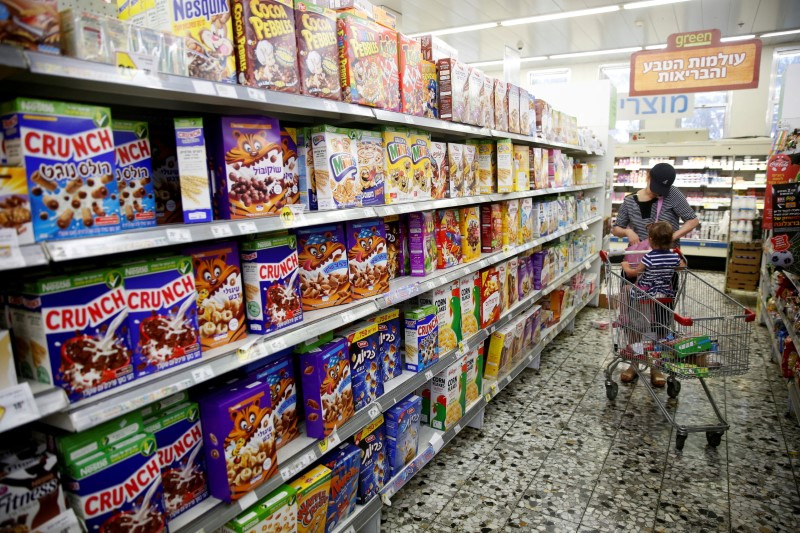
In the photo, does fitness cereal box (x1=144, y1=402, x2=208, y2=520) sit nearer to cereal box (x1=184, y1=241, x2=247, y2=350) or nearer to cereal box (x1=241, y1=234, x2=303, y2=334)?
cereal box (x1=184, y1=241, x2=247, y2=350)

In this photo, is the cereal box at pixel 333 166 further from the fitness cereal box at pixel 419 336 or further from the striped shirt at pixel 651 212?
the striped shirt at pixel 651 212

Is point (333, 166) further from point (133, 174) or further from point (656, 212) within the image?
point (656, 212)

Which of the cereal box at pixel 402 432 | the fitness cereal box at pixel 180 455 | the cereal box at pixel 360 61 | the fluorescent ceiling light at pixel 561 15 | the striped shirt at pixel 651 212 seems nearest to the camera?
the fitness cereal box at pixel 180 455

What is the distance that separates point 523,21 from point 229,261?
9.30 meters

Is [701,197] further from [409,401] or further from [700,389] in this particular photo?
[409,401]

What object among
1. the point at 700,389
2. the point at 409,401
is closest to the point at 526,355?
the point at 700,389

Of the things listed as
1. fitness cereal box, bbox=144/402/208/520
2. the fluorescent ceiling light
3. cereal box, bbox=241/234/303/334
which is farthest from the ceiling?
fitness cereal box, bbox=144/402/208/520

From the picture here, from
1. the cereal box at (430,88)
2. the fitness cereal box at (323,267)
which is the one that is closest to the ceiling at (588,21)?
the cereal box at (430,88)

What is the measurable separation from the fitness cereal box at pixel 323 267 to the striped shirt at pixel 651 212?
11.2 ft

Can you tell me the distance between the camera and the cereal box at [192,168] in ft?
4.93

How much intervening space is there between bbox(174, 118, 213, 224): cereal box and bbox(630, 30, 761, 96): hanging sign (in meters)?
7.69

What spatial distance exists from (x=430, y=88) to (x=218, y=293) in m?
1.78

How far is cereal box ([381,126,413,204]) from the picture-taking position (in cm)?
241

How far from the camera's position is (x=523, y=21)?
9148 mm
